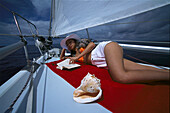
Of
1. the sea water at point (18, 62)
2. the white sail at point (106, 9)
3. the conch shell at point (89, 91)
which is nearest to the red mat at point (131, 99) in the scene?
the conch shell at point (89, 91)

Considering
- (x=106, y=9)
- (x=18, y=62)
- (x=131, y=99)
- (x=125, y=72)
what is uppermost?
(x=106, y=9)

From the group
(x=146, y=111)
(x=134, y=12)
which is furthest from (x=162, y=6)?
(x=146, y=111)

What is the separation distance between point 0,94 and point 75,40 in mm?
1359

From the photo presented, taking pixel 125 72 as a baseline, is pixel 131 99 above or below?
below

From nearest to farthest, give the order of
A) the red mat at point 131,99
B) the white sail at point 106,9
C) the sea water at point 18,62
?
the red mat at point 131,99, the sea water at point 18,62, the white sail at point 106,9

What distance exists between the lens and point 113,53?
2.36 feet

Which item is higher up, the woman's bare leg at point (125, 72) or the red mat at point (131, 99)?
the woman's bare leg at point (125, 72)

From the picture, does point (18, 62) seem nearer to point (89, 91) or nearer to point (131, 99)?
point (89, 91)

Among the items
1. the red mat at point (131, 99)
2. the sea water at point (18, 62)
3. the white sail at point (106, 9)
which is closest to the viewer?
the red mat at point (131, 99)

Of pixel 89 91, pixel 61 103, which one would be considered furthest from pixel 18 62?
pixel 89 91

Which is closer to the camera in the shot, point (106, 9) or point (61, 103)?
point (61, 103)

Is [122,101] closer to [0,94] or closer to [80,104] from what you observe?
[80,104]

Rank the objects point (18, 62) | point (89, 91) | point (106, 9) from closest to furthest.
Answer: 1. point (89, 91)
2. point (106, 9)
3. point (18, 62)

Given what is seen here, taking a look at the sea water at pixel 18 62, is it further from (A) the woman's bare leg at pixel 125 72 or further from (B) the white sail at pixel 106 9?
(B) the white sail at pixel 106 9
